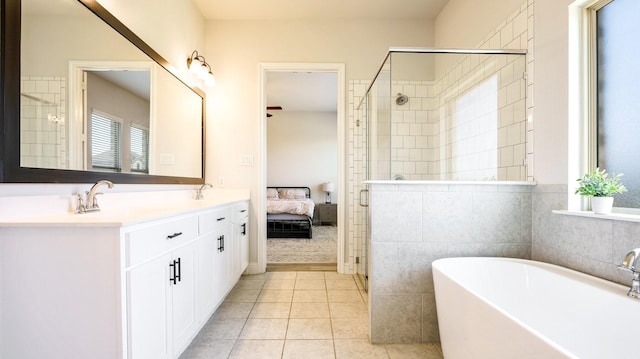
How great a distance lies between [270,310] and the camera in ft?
7.04

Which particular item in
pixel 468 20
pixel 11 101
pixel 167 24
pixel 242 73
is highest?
pixel 468 20

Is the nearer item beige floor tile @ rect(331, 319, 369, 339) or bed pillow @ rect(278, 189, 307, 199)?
beige floor tile @ rect(331, 319, 369, 339)

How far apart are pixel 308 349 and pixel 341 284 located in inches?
42.8

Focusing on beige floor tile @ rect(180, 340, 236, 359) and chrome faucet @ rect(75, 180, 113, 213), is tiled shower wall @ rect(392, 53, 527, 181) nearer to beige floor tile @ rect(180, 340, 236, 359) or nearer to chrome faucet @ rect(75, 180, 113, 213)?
beige floor tile @ rect(180, 340, 236, 359)

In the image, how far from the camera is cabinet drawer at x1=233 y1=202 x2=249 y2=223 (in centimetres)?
245

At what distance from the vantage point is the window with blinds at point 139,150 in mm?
1801

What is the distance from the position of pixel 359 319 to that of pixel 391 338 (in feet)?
1.18

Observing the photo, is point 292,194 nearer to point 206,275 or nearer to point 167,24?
point 167,24

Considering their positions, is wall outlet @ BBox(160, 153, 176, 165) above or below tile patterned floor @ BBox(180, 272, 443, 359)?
above

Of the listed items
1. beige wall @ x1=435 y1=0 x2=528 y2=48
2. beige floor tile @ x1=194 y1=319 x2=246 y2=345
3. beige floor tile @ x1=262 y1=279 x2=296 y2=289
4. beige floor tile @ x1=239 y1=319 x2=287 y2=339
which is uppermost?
beige wall @ x1=435 y1=0 x2=528 y2=48

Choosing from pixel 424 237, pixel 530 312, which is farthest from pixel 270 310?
pixel 530 312

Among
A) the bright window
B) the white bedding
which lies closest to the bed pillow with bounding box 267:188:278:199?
the white bedding

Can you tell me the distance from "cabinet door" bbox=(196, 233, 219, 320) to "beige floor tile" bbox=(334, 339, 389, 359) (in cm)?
86

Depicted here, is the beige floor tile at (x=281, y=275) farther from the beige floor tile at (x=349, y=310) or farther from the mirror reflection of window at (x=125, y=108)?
the mirror reflection of window at (x=125, y=108)
